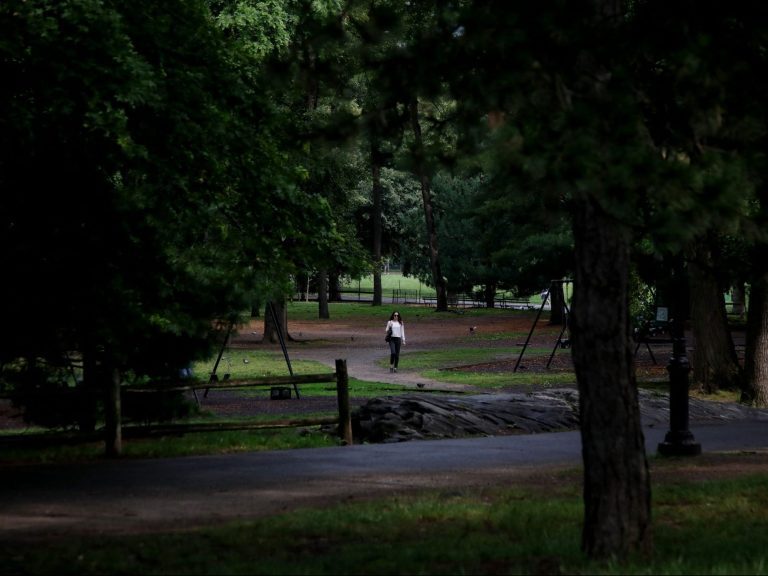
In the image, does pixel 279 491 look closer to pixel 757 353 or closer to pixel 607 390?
pixel 607 390

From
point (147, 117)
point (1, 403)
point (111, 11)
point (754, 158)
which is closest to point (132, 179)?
point (147, 117)

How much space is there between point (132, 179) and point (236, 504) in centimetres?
586

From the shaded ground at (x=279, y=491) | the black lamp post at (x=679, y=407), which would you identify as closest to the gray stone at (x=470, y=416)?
the shaded ground at (x=279, y=491)

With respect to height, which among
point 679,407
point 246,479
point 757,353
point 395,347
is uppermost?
point 757,353

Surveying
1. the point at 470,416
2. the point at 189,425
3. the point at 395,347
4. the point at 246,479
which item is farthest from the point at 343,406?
the point at 395,347

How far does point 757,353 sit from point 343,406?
9.90 metres

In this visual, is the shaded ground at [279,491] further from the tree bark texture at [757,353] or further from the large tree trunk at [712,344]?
the tree bark texture at [757,353]

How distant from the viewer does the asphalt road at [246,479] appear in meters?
10.8

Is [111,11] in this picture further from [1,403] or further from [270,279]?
[1,403]

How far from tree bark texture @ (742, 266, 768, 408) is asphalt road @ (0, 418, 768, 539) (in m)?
5.85

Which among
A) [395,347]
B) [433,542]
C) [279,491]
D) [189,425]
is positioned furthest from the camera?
[395,347]

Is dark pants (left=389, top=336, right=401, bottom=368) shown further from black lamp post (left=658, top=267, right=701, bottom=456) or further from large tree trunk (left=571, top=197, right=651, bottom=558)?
large tree trunk (left=571, top=197, right=651, bottom=558)

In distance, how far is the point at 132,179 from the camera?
15820 mm

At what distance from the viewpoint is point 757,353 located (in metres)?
23.3
